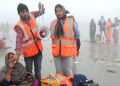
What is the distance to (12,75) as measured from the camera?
268 centimetres

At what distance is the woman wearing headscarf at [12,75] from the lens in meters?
2.59

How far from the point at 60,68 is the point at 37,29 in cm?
103

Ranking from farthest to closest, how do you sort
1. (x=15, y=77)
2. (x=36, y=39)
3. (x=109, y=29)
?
(x=109, y=29) < (x=36, y=39) < (x=15, y=77)

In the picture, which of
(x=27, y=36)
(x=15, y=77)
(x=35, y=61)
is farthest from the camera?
(x=35, y=61)

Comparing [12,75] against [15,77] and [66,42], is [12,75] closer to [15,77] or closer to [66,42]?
[15,77]

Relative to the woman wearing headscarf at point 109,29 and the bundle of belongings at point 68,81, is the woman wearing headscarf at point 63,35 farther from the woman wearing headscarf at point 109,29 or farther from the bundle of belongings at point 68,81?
the woman wearing headscarf at point 109,29

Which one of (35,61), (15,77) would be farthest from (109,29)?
(15,77)

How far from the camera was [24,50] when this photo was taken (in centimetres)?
293

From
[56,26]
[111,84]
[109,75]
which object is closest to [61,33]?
[56,26]

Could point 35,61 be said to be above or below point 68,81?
above

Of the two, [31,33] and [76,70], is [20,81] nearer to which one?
[31,33]

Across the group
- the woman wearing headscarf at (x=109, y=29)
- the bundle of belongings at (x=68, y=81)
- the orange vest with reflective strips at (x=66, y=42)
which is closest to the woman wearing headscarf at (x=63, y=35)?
the orange vest with reflective strips at (x=66, y=42)

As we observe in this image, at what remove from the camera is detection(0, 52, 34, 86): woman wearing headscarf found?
2590mm

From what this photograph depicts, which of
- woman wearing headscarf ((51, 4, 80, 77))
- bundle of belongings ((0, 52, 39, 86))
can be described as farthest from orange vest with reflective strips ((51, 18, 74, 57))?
bundle of belongings ((0, 52, 39, 86))
